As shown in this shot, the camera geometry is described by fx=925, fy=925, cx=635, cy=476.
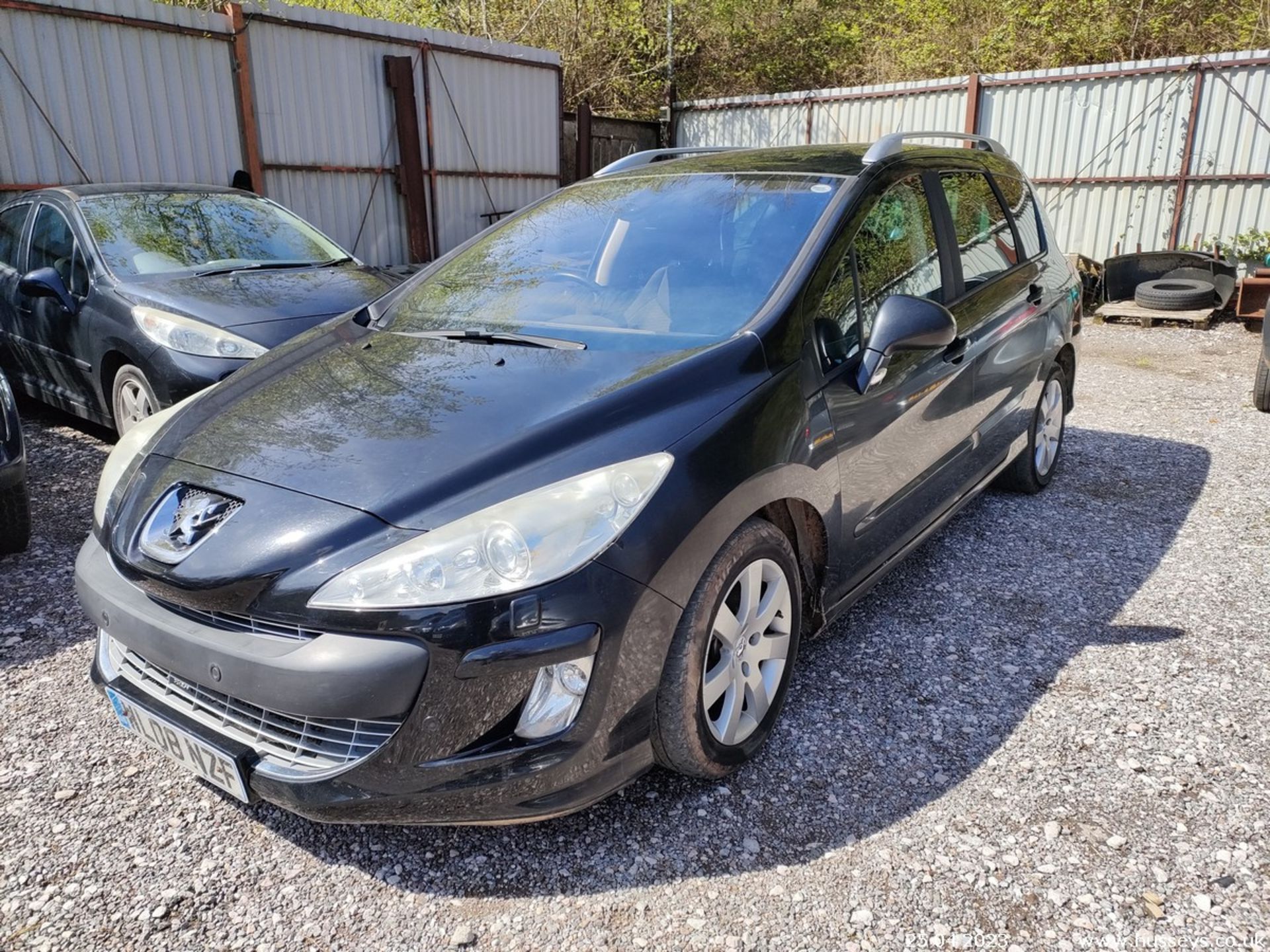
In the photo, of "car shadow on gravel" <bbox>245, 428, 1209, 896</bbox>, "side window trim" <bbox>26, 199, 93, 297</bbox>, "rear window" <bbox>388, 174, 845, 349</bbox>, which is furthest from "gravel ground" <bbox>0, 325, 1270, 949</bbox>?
"side window trim" <bbox>26, 199, 93, 297</bbox>

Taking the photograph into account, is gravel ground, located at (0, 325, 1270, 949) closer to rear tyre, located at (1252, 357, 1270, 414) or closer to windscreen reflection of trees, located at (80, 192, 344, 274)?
windscreen reflection of trees, located at (80, 192, 344, 274)

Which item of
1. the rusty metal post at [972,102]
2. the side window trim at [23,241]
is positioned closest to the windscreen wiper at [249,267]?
the side window trim at [23,241]

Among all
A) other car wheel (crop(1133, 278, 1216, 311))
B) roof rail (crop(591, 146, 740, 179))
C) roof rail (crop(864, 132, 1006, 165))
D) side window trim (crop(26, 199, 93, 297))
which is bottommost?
other car wheel (crop(1133, 278, 1216, 311))

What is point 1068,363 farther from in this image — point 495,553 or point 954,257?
point 495,553

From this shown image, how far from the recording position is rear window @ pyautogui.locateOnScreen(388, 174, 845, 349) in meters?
2.80

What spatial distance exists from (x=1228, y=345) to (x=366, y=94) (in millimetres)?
9336

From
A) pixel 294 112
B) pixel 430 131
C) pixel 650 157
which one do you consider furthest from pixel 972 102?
pixel 650 157

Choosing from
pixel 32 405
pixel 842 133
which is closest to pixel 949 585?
pixel 32 405

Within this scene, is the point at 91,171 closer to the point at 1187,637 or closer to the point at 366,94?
the point at 366,94

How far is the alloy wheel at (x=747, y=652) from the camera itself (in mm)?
2395

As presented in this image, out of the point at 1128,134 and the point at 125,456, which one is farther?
the point at 1128,134

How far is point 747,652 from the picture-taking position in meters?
2.49

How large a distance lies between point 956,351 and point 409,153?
8.83 meters

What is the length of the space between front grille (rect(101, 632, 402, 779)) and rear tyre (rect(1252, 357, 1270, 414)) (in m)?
A: 6.64
